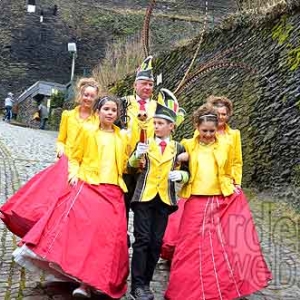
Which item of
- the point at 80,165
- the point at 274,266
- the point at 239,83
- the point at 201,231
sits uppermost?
the point at 239,83

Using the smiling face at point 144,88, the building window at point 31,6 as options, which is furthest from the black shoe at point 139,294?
the building window at point 31,6

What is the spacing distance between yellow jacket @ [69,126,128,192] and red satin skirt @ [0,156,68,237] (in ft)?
1.48

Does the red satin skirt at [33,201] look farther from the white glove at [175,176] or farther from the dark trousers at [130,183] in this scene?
the white glove at [175,176]

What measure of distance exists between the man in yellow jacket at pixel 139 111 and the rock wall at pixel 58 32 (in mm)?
27441

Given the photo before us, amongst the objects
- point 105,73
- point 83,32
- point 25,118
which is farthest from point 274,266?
point 83,32

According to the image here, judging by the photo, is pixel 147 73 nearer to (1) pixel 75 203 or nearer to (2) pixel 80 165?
(2) pixel 80 165

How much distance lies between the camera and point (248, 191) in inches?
365

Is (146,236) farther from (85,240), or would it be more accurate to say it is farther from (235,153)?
(235,153)

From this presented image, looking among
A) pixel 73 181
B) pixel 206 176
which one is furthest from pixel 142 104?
pixel 73 181

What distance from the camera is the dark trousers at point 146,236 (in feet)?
14.2

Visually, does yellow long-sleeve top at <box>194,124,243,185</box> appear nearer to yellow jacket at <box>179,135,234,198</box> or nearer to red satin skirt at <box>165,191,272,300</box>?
yellow jacket at <box>179,135,234,198</box>

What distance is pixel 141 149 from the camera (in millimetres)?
4320

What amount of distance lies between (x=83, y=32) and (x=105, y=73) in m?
15.0

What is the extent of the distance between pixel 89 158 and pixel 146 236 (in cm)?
74
